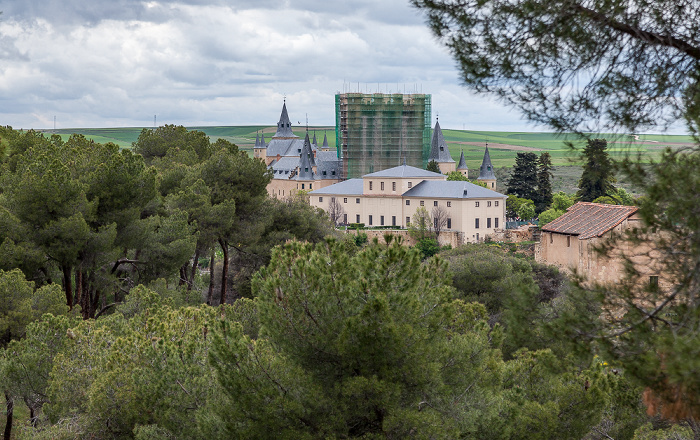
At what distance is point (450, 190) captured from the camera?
71.6m

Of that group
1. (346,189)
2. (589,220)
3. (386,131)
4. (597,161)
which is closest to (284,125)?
(386,131)

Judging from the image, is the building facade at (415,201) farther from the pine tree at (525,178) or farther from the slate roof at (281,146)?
the slate roof at (281,146)

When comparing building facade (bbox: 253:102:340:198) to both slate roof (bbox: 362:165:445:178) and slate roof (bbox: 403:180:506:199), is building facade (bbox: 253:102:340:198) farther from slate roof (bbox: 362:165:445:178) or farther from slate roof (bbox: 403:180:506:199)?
slate roof (bbox: 403:180:506:199)

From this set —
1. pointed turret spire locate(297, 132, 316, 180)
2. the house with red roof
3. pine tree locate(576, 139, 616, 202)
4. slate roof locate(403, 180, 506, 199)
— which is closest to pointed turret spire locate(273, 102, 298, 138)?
pointed turret spire locate(297, 132, 316, 180)

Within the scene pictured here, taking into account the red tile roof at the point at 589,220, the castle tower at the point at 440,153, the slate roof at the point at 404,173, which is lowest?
the red tile roof at the point at 589,220

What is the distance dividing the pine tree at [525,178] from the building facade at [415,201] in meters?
8.78

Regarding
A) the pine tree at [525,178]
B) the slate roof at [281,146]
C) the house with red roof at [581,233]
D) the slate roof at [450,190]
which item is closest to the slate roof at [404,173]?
the slate roof at [450,190]

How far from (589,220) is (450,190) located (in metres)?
36.3

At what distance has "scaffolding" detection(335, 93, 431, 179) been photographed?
86.9 meters

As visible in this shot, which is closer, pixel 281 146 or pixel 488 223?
pixel 488 223

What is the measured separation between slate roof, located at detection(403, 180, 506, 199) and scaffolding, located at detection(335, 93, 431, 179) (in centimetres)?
1297

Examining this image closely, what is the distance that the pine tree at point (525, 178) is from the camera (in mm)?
80312

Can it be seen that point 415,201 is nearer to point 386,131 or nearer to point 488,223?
point 488,223

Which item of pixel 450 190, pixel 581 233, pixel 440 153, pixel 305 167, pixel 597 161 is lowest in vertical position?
pixel 450 190
